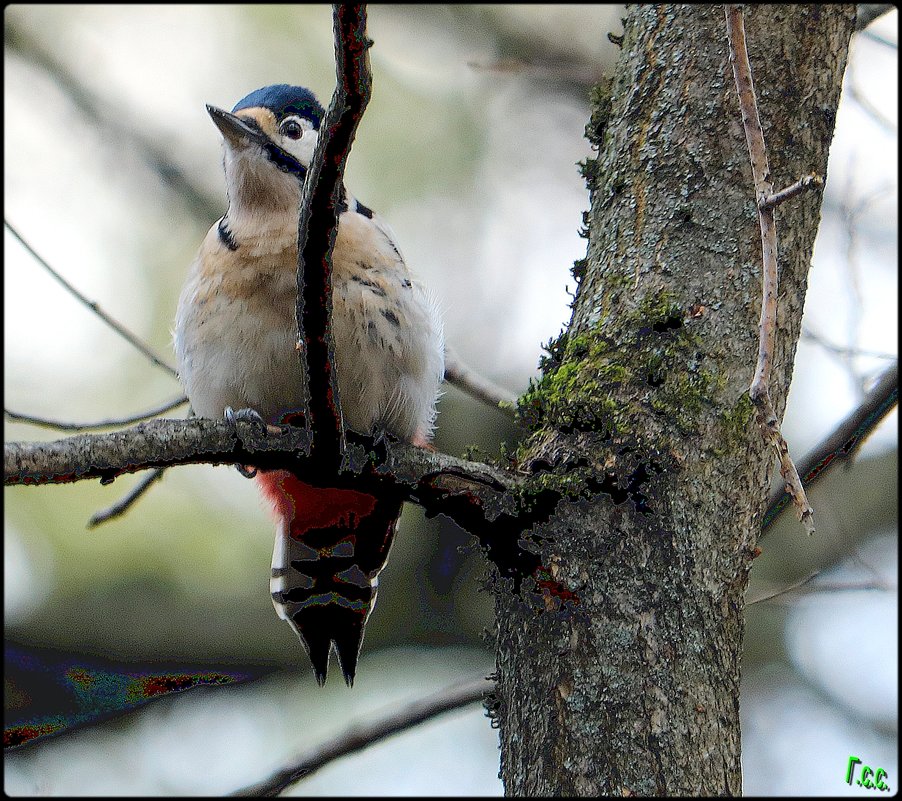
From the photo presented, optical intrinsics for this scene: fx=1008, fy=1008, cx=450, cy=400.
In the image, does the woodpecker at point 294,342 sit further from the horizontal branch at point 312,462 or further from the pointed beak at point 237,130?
the horizontal branch at point 312,462

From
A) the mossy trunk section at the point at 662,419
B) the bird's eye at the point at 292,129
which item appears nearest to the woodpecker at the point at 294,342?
the bird's eye at the point at 292,129

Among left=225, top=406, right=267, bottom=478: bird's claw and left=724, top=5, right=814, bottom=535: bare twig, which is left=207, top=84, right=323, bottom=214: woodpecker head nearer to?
left=225, top=406, right=267, bottom=478: bird's claw

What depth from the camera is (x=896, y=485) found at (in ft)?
16.1

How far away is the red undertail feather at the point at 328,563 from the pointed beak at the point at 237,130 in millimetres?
1013

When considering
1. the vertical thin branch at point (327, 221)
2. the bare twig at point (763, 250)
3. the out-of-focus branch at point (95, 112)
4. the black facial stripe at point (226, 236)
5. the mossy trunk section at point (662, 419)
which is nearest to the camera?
the vertical thin branch at point (327, 221)

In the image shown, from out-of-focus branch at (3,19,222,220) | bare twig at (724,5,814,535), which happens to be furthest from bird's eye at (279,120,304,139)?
out-of-focus branch at (3,19,222,220)

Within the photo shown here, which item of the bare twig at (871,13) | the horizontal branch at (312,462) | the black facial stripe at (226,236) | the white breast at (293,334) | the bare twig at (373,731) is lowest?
the bare twig at (373,731)

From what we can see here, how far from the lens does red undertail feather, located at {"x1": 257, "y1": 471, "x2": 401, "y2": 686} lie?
3010 mm

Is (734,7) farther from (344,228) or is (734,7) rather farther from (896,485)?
(896,485)

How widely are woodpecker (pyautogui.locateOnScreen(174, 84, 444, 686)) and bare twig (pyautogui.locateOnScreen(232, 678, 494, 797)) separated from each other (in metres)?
0.23

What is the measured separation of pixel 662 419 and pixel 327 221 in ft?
2.68

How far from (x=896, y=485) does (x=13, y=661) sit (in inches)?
169

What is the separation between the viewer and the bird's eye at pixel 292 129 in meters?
3.15

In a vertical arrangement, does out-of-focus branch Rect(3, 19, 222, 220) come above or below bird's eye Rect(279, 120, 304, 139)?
above
